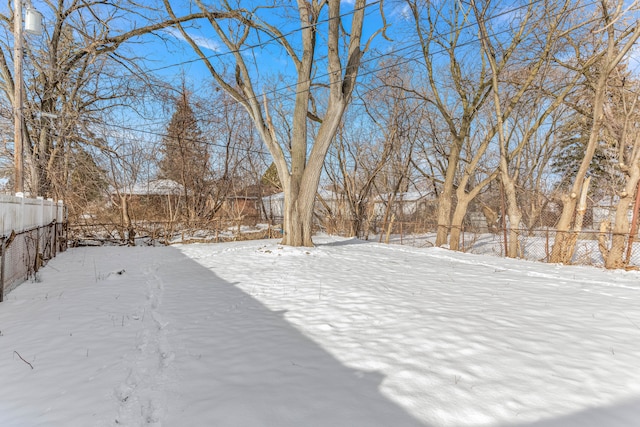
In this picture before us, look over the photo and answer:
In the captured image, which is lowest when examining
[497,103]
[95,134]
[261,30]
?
[95,134]

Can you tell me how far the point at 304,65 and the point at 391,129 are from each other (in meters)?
9.65

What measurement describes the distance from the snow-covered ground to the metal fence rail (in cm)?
38

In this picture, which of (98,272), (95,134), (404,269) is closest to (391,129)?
(404,269)

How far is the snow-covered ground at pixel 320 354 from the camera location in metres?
2.17

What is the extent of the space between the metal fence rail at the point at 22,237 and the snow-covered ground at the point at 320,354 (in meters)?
0.38

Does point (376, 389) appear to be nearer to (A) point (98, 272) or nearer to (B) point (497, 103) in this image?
(A) point (98, 272)

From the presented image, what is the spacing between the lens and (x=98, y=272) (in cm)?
715

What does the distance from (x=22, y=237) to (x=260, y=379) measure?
5932 mm

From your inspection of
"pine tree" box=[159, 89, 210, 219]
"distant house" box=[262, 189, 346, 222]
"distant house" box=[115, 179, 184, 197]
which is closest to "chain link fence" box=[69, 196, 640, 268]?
"distant house" box=[262, 189, 346, 222]

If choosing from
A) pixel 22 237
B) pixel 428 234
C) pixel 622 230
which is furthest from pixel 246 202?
pixel 622 230

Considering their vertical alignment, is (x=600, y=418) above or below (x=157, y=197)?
below

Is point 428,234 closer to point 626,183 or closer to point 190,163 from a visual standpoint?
point 626,183

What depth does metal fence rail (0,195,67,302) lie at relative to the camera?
Answer: 4.80 metres

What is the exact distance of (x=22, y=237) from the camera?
582cm
